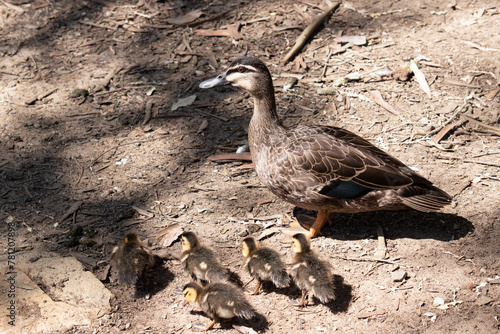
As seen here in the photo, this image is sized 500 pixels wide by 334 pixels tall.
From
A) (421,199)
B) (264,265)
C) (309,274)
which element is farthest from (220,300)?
(421,199)

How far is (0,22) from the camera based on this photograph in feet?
28.5

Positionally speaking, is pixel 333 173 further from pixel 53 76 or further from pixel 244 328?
pixel 53 76

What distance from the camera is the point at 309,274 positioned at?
4.55m

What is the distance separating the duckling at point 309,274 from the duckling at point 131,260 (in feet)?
4.31

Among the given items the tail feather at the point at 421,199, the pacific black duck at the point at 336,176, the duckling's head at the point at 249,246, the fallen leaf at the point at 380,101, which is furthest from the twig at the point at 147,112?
the tail feather at the point at 421,199

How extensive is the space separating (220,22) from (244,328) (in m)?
5.36

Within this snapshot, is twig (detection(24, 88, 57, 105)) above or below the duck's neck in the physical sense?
below

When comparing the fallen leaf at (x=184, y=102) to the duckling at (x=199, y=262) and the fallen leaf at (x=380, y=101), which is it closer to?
the fallen leaf at (x=380, y=101)

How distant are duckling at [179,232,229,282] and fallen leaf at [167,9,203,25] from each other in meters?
4.58

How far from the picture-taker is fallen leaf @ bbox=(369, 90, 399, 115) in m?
6.77

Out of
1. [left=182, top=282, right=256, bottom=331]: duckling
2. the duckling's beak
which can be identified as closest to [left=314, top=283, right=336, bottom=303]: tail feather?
[left=182, top=282, right=256, bottom=331]: duckling

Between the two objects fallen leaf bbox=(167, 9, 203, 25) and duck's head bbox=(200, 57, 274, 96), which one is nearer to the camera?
duck's head bbox=(200, 57, 274, 96)

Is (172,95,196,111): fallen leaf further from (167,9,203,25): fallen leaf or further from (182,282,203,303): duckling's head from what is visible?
(182,282,203,303): duckling's head

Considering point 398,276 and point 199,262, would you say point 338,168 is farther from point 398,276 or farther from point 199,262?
point 199,262
